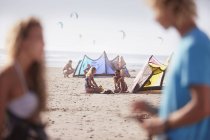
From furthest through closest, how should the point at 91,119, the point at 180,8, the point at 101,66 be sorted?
1. the point at 101,66
2. the point at 91,119
3. the point at 180,8

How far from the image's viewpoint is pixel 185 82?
2.23m

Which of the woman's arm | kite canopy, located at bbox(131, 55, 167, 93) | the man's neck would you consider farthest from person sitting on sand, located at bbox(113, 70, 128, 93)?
the man's neck

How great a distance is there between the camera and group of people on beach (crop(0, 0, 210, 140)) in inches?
86.6

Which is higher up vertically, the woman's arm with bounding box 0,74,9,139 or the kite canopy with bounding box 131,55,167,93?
the woman's arm with bounding box 0,74,9,139

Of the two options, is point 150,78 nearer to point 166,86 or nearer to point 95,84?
point 95,84

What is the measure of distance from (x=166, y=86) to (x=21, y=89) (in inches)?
33.9

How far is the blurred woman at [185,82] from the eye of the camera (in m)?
2.17

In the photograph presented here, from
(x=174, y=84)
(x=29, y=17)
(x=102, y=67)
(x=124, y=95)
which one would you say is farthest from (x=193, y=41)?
(x=102, y=67)

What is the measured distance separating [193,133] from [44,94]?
99 cm

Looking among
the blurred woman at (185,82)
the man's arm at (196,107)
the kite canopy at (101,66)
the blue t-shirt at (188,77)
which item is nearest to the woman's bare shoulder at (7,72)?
the blurred woman at (185,82)

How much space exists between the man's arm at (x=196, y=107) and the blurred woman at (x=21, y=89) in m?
0.95

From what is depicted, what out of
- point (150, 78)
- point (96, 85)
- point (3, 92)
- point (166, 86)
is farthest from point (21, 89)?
point (150, 78)

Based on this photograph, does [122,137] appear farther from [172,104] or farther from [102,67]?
[102,67]

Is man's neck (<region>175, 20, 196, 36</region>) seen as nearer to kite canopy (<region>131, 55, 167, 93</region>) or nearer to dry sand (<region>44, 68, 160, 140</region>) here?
dry sand (<region>44, 68, 160, 140</region>)
